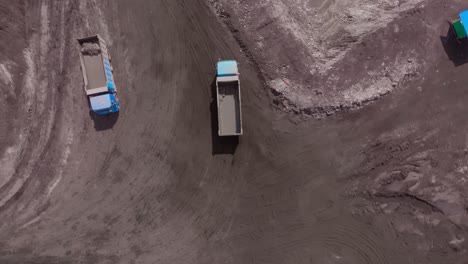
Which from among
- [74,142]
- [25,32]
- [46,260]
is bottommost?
[46,260]

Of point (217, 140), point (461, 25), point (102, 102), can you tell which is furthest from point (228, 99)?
point (461, 25)

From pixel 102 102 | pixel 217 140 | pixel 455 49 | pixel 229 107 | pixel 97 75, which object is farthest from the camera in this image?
pixel 217 140

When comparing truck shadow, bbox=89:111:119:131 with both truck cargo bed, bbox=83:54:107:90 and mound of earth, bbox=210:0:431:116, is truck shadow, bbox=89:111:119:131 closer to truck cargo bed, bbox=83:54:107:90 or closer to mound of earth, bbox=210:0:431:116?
truck cargo bed, bbox=83:54:107:90

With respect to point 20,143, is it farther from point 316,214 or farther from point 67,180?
point 316,214

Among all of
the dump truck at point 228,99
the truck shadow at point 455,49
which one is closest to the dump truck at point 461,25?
the truck shadow at point 455,49

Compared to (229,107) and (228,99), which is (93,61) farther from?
(229,107)

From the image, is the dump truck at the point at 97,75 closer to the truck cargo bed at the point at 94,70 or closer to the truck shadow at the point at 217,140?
the truck cargo bed at the point at 94,70

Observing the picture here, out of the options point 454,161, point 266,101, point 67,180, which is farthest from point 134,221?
point 454,161
